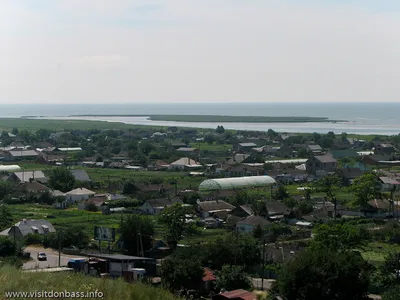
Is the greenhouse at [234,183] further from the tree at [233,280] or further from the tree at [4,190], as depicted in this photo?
the tree at [233,280]

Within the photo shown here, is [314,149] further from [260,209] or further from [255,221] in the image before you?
[255,221]

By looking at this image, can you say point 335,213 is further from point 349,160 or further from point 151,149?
point 151,149

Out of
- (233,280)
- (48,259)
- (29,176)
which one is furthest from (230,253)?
(29,176)

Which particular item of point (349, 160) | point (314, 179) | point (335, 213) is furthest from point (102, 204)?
point (349, 160)

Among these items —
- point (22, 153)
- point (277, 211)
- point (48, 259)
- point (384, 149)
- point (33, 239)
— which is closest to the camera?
point (48, 259)

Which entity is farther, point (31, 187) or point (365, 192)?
point (31, 187)

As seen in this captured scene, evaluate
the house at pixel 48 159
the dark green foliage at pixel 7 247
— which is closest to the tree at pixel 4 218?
the dark green foliage at pixel 7 247

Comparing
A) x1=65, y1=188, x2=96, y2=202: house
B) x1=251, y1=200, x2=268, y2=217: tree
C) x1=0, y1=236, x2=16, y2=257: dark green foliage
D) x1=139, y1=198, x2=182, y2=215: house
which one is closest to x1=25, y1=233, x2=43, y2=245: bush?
x1=0, y1=236, x2=16, y2=257: dark green foliage

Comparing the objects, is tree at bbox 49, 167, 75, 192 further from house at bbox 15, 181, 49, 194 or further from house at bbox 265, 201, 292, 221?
house at bbox 265, 201, 292, 221
